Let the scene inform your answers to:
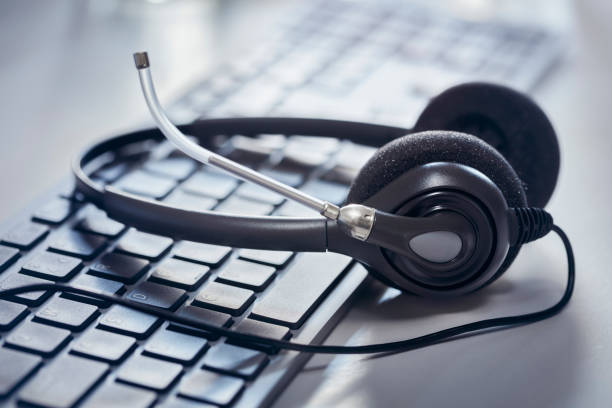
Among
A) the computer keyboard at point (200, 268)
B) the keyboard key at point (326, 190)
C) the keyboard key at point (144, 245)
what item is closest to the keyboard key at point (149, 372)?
the computer keyboard at point (200, 268)

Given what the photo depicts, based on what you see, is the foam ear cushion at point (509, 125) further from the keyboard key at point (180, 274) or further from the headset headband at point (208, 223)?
the keyboard key at point (180, 274)

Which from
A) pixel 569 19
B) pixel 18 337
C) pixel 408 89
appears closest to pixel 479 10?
pixel 569 19

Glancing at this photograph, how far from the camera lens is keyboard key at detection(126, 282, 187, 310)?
473 mm

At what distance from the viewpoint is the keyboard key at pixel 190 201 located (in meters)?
0.59

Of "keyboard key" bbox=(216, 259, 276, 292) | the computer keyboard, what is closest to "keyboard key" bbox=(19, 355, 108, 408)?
the computer keyboard

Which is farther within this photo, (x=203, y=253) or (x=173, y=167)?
(x=173, y=167)

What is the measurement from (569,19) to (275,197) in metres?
0.60

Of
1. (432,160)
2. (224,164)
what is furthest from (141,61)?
(432,160)

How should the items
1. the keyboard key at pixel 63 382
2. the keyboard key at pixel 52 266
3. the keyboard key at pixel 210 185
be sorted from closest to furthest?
the keyboard key at pixel 63 382 < the keyboard key at pixel 52 266 < the keyboard key at pixel 210 185

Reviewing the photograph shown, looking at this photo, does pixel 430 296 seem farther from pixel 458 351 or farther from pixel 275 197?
pixel 275 197

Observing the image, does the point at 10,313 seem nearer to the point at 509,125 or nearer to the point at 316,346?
the point at 316,346

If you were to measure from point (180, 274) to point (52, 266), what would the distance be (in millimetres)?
84

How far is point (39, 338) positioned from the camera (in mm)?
437

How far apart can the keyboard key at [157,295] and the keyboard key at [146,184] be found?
0.12m
